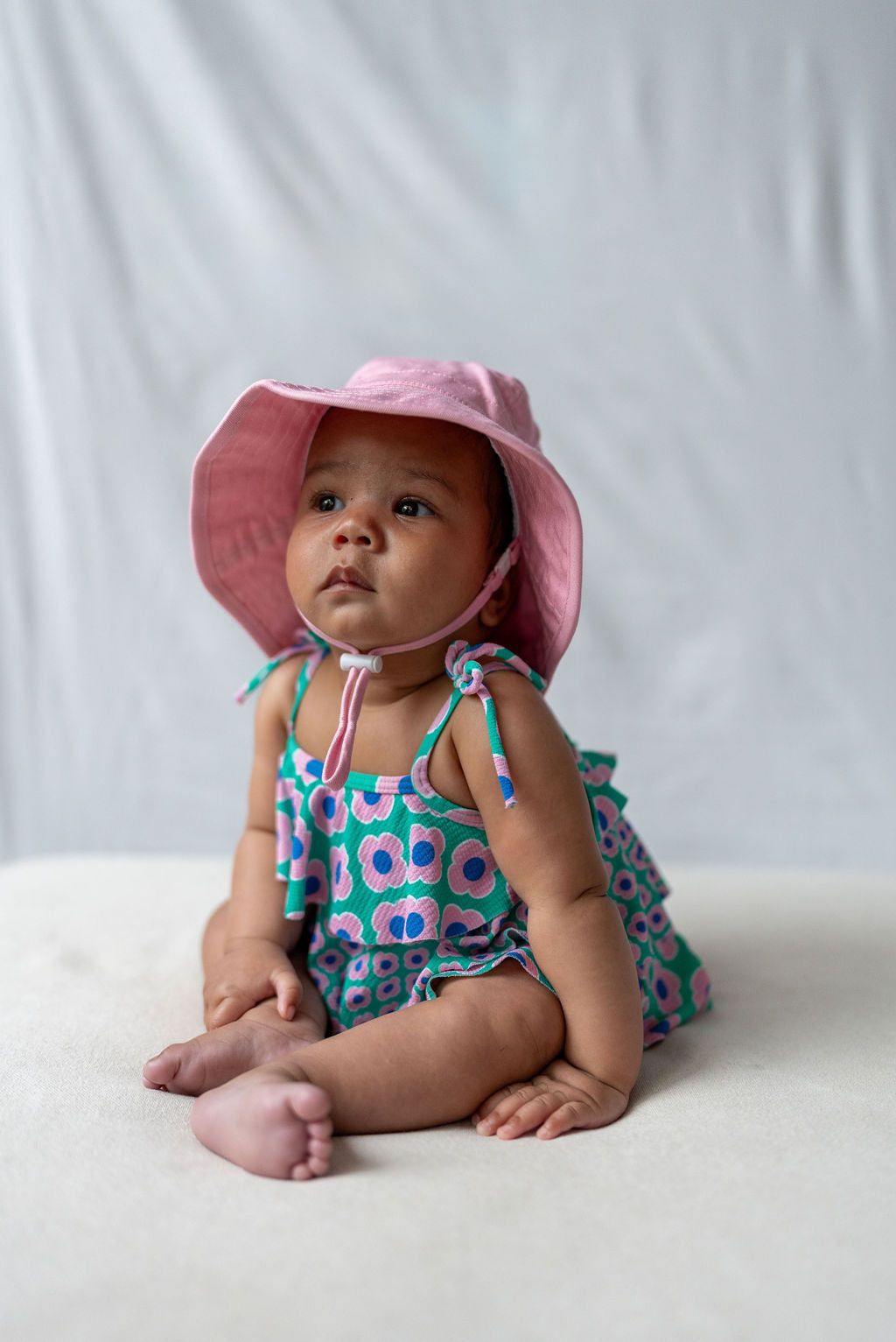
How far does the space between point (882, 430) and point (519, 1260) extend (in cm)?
163

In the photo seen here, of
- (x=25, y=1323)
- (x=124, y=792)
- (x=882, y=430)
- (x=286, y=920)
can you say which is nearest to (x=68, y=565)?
(x=124, y=792)

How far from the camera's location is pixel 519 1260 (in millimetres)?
825

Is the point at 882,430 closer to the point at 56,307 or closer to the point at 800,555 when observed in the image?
the point at 800,555

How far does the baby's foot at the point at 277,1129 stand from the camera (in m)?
0.92

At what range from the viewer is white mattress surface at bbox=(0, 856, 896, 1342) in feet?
2.55

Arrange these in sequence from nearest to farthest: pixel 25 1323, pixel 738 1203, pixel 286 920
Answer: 1. pixel 25 1323
2. pixel 738 1203
3. pixel 286 920

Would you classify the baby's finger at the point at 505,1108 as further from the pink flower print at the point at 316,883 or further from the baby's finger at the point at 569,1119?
the pink flower print at the point at 316,883

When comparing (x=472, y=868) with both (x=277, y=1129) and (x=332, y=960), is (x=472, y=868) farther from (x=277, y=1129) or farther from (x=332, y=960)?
(x=277, y=1129)

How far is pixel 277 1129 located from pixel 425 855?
0.30 metres

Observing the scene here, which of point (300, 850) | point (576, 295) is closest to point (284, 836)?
Answer: point (300, 850)

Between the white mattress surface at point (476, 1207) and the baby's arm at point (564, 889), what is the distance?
2.0 inches

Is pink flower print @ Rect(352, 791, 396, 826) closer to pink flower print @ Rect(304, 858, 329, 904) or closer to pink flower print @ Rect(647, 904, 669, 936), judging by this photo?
pink flower print @ Rect(304, 858, 329, 904)

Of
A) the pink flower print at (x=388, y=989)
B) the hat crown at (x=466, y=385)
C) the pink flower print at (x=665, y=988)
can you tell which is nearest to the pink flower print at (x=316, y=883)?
the pink flower print at (x=388, y=989)

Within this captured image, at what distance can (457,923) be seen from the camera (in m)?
1.18
